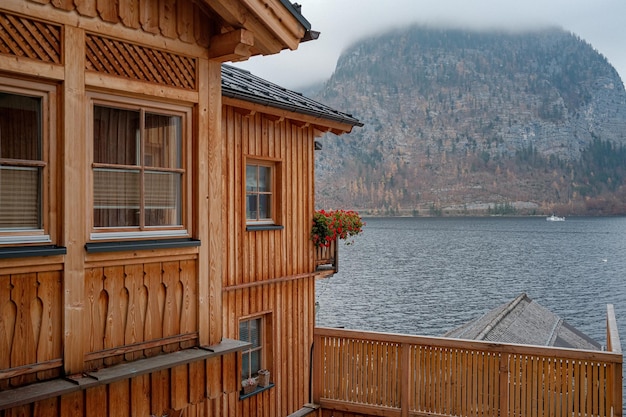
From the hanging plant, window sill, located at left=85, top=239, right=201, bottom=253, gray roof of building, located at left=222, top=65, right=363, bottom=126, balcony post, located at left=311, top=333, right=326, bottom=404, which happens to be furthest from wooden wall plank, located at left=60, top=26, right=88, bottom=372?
the hanging plant

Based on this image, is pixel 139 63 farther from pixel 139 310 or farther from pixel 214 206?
pixel 139 310

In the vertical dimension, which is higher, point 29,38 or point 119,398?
point 29,38

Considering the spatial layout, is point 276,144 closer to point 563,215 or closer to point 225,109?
point 225,109

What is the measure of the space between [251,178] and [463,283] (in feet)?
168

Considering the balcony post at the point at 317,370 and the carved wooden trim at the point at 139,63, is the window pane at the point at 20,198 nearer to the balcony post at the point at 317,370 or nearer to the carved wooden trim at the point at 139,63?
the carved wooden trim at the point at 139,63

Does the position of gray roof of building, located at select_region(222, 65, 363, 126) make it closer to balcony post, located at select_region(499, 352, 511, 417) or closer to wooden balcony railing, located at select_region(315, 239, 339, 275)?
wooden balcony railing, located at select_region(315, 239, 339, 275)

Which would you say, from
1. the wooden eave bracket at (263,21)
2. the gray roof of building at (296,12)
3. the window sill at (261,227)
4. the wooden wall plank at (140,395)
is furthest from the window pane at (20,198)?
the window sill at (261,227)

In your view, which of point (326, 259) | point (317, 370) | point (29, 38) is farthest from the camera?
point (326, 259)

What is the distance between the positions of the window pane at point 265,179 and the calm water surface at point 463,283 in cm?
2786

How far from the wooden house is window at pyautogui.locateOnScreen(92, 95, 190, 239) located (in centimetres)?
1

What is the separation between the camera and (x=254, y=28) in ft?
19.7

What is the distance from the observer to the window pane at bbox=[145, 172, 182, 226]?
5.49 meters

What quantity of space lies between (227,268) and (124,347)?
423 centimetres

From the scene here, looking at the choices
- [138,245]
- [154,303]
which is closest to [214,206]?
[138,245]
